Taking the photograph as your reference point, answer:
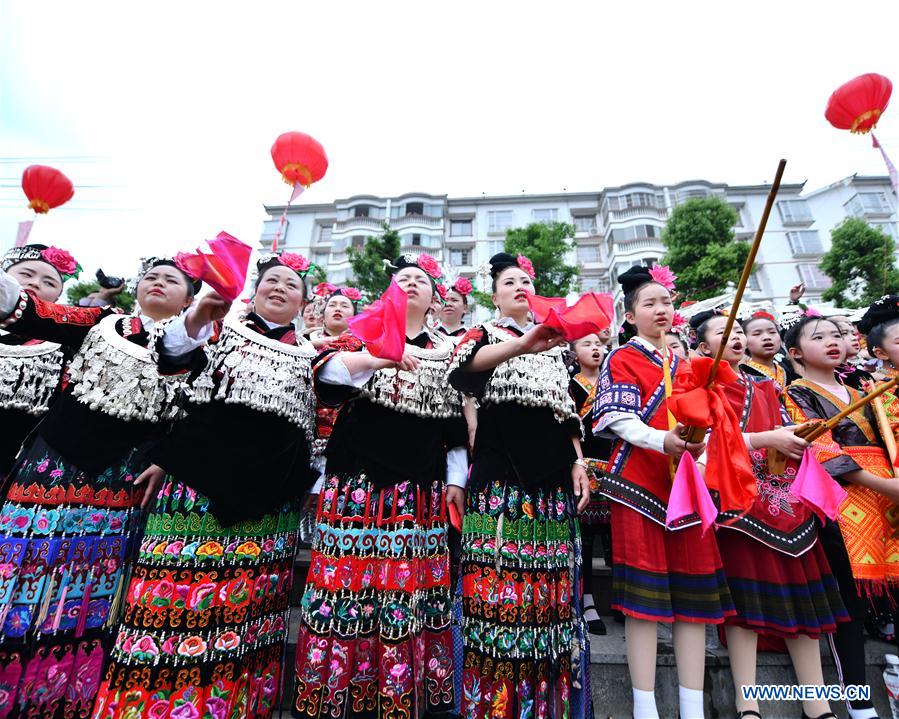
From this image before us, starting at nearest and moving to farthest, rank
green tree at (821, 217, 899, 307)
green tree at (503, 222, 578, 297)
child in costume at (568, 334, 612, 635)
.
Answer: child in costume at (568, 334, 612, 635) → green tree at (821, 217, 899, 307) → green tree at (503, 222, 578, 297)

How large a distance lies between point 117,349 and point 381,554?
170 centimetres

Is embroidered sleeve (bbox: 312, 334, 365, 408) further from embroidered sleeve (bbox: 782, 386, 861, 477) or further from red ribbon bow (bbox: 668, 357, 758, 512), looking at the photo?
embroidered sleeve (bbox: 782, 386, 861, 477)

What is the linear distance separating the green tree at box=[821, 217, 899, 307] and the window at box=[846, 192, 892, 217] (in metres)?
16.7

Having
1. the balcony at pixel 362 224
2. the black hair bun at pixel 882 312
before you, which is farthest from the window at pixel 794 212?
the black hair bun at pixel 882 312

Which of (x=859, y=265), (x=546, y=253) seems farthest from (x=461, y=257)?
(x=859, y=265)

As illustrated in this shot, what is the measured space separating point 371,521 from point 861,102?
723 cm

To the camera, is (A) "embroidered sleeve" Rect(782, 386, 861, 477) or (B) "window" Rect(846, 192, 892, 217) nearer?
(A) "embroidered sleeve" Rect(782, 386, 861, 477)

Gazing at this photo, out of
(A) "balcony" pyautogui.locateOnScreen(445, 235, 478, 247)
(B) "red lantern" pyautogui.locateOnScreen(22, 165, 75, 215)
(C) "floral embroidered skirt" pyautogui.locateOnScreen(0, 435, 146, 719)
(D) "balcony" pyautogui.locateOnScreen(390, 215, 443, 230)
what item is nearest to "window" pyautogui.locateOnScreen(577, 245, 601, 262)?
(A) "balcony" pyautogui.locateOnScreen(445, 235, 478, 247)

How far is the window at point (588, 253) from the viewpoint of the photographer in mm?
29172

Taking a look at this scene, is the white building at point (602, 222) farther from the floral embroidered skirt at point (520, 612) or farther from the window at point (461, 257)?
the floral embroidered skirt at point (520, 612)

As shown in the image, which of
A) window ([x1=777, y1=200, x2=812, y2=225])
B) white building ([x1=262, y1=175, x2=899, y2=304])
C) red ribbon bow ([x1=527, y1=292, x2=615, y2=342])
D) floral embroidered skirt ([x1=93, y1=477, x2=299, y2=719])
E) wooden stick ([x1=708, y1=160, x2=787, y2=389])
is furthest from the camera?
window ([x1=777, y1=200, x2=812, y2=225])

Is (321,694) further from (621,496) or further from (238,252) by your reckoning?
(238,252)

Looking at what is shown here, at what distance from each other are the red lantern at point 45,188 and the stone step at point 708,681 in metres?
5.40

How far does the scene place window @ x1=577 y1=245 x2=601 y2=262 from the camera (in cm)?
2917
